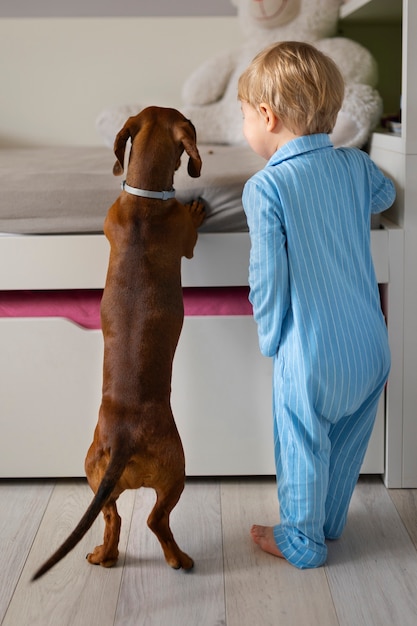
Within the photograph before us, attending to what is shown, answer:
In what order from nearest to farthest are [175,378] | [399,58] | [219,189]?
[219,189] < [175,378] < [399,58]

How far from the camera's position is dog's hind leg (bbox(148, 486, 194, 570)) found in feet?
4.82

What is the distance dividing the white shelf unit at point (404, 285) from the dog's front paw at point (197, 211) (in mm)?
405

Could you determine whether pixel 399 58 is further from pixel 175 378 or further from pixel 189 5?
pixel 175 378

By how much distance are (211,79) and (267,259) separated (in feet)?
3.83

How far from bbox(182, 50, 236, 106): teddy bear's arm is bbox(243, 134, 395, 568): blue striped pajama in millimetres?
1004

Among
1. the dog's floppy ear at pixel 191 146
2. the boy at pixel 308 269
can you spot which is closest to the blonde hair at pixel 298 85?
the boy at pixel 308 269

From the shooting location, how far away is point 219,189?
166cm

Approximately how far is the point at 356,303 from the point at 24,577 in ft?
2.54

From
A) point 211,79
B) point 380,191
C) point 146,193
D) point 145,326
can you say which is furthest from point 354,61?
point 145,326

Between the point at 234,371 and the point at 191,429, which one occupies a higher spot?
the point at 234,371

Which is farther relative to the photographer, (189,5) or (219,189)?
(189,5)

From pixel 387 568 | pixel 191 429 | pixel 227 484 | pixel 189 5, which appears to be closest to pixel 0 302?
pixel 191 429

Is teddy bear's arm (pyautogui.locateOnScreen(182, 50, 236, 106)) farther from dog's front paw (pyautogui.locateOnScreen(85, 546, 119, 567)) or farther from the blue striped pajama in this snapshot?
dog's front paw (pyautogui.locateOnScreen(85, 546, 119, 567))

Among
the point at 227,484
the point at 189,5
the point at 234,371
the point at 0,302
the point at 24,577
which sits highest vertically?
the point at 189,5
